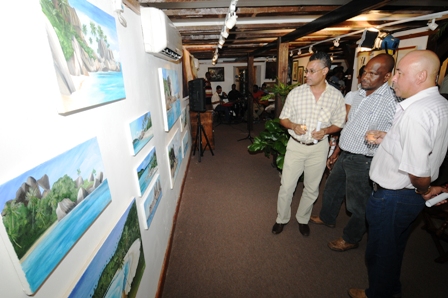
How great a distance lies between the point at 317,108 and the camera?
210 centimetres

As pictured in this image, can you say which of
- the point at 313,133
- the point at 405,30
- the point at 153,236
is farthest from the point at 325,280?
the point at 405,30

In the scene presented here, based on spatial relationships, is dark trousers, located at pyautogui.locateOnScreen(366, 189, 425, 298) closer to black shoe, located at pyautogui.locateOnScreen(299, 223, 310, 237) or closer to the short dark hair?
black shoe, located at pyautogui.locateOnScreen(299, 223, 310, 237)

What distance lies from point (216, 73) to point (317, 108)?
10731 mm

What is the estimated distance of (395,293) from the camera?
1.79 m

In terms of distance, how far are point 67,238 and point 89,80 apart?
2.08 ft

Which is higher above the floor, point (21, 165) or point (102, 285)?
point (21, 165)

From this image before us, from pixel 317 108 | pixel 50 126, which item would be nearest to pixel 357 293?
pixel 317 108

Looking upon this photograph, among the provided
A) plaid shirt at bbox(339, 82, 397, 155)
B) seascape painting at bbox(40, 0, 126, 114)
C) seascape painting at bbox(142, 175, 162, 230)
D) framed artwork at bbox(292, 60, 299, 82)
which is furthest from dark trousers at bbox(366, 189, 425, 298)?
framed artwork at bbox(292, 60, 299, 82)

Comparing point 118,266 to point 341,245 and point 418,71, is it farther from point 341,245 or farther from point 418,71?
point 341,245

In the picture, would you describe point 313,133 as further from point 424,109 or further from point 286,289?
point 286,289

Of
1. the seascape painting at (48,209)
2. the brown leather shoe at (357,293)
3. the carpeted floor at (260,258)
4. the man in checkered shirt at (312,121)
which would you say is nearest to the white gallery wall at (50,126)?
the seascape painting at (48,209)

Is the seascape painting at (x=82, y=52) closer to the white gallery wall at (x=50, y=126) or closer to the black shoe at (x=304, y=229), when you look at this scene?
the white gallery wall at (x=50, y=126)

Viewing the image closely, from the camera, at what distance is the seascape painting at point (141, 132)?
1.41 meters

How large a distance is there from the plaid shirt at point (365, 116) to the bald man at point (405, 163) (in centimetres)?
31
